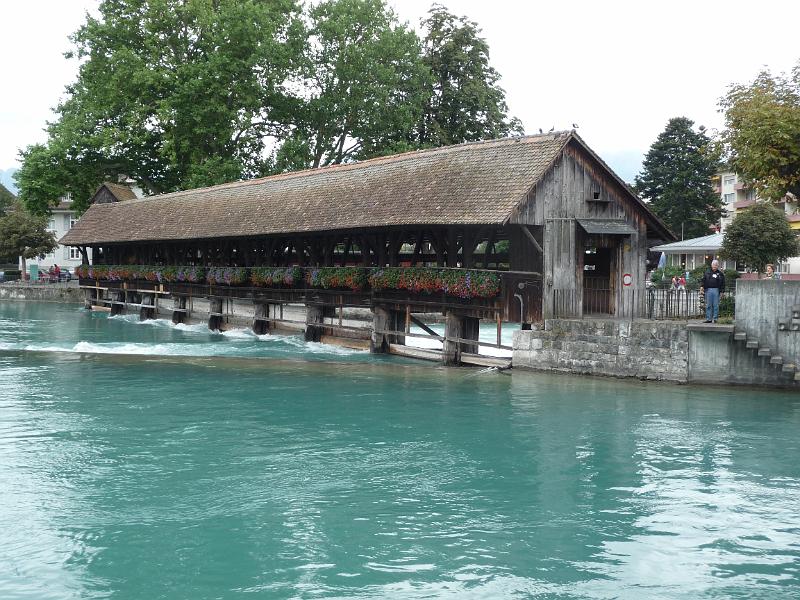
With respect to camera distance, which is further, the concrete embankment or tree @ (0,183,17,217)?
tree @ (0,183,17,217)

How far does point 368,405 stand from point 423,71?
2550 centimetres

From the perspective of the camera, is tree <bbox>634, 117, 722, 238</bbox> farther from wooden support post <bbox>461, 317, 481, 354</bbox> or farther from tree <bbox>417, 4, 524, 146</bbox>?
wooden support post <bbox>461, 317, 481, 354</bbox>

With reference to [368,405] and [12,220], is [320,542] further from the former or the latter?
[12,220]

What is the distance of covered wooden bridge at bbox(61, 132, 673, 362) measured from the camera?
1750 centimetres

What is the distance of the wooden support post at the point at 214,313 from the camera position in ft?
97.1

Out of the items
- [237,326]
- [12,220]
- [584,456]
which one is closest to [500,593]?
[584,456]

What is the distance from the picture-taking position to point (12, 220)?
5466 centimetres

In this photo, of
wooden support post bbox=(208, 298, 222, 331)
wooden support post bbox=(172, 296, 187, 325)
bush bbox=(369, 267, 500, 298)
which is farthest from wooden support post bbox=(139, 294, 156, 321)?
bush bbox=(369, 267, 500, 298)

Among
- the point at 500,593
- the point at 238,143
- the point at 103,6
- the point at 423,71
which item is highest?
the point at 103,6

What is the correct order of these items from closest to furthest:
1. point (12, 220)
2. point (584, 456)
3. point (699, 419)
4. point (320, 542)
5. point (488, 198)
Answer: point (320, 542) → point (584, 456) → point (699, 419) → point (488, 198) → point (12, 220)

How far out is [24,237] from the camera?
179 feet

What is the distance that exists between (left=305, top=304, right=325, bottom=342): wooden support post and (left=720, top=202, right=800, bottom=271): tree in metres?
14.7

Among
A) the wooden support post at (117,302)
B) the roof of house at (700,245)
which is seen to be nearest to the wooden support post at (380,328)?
the roof of house at (700,245)

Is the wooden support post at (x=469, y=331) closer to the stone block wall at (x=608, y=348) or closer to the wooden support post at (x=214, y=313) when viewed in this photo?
the stone block wall at (x=608, y=348)
